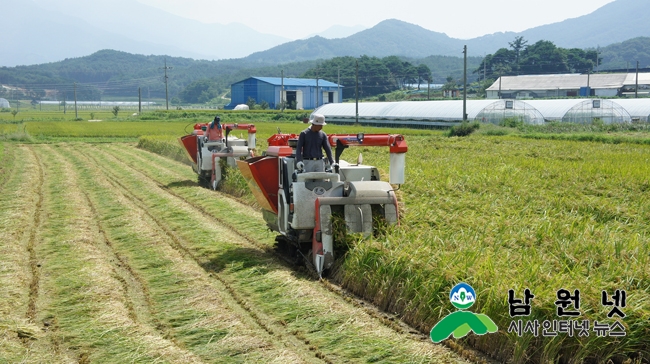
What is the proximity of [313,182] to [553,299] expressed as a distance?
3600mm

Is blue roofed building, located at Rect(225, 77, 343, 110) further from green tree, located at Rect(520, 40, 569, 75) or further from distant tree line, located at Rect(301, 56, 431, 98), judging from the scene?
green tree, located at Rect(520, 40, 569, 75)

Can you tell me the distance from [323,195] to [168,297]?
207 cm

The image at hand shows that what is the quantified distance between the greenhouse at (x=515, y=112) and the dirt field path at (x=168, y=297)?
30777mm

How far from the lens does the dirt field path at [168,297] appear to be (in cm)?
541

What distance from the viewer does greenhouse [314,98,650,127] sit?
3944 centimetres

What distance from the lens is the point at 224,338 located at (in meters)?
5.65

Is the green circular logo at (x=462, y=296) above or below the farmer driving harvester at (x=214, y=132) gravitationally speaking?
below

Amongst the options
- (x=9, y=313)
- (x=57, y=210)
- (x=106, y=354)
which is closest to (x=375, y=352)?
(x=106, y=354)

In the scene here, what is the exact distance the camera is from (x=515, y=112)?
1581 inches

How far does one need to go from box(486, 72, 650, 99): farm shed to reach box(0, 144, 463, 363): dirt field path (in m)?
71.6

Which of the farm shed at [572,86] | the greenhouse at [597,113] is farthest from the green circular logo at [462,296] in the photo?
the farm shed at [572,86]

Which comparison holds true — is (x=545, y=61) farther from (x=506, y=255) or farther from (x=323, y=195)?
(x=506, y=255)

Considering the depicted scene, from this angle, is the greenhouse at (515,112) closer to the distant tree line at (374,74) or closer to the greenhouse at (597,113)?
the greenhouse at (597,113)

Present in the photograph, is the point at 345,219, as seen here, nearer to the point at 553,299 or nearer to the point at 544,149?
the point at 553,299
